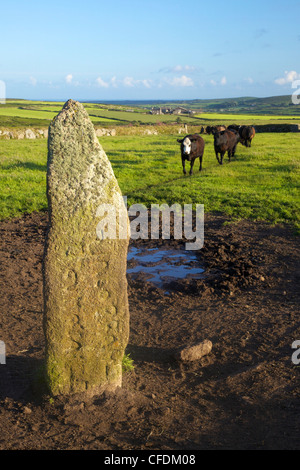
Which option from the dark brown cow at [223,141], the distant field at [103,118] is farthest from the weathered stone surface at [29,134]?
the dark brown cow at [223,141]

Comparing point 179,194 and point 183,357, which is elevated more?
point 179,194

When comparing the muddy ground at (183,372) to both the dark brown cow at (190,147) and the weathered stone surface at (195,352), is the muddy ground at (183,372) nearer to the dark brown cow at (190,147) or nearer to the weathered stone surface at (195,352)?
the weathered stone surface at (195,352)

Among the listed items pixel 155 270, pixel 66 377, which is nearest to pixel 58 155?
pixel 66 377

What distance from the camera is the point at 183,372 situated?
5242mm

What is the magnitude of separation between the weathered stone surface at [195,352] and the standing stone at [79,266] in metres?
1.10

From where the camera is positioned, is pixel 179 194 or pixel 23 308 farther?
pixel 179 194

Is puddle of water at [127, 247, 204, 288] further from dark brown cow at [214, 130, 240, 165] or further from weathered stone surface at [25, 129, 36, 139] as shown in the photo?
weathered stone surface at [25, 129, 36, 139]

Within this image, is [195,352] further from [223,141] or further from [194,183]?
[223,141]

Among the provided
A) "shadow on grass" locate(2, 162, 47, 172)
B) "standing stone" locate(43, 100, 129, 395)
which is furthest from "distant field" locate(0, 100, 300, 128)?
"standing stone" locate(43, 100, 129, 395)

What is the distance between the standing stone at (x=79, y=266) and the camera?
14.6 feet

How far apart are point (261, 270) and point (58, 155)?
528 cm

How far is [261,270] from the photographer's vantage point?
8.44 meters

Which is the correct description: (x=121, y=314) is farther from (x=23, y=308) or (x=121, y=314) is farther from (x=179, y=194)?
(x=179, y=194)
